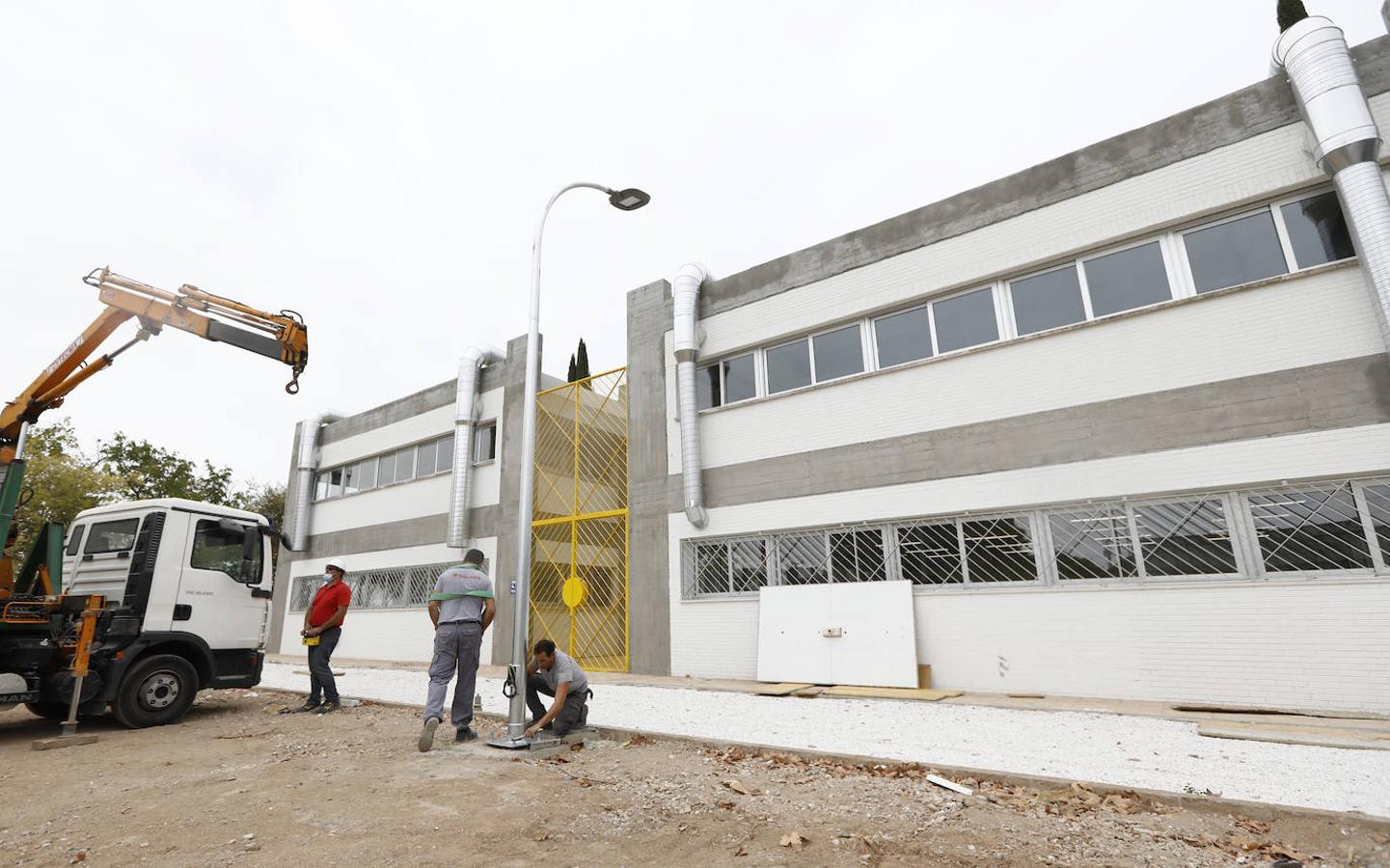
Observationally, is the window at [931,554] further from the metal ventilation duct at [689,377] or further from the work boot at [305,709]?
the work boot at [305,709]

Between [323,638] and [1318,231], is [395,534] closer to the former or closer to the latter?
[323,638]

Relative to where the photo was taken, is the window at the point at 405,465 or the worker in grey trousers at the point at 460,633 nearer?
the worker in grey trousers at the point at 460,633

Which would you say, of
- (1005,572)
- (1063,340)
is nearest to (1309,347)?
(1063,340)

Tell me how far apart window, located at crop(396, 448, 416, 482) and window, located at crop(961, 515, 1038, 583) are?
50.0 feet

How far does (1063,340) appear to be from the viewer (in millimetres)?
9953

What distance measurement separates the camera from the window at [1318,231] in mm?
8422

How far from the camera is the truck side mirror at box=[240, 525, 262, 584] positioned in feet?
31.0

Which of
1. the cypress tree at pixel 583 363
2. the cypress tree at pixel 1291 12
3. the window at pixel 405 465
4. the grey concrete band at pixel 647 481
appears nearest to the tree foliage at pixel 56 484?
the window at pixel 405 465

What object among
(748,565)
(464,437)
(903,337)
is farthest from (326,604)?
(903,337)

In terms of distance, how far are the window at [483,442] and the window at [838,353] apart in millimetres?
9159

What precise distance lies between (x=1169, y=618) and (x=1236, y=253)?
4.89m

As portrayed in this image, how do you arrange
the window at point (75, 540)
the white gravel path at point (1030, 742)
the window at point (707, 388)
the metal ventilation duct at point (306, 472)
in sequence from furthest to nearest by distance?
the metal ventilation duct at point (306, 472) < the window at point (707, 388) < the window at point (75, 540) < the white gravel path at point (1030, 742)

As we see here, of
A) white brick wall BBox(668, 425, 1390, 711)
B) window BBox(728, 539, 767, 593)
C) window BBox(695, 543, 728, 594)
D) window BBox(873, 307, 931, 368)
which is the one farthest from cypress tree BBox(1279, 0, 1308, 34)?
window BBox(695, 543, 728, 594)

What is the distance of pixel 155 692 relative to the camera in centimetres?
841
